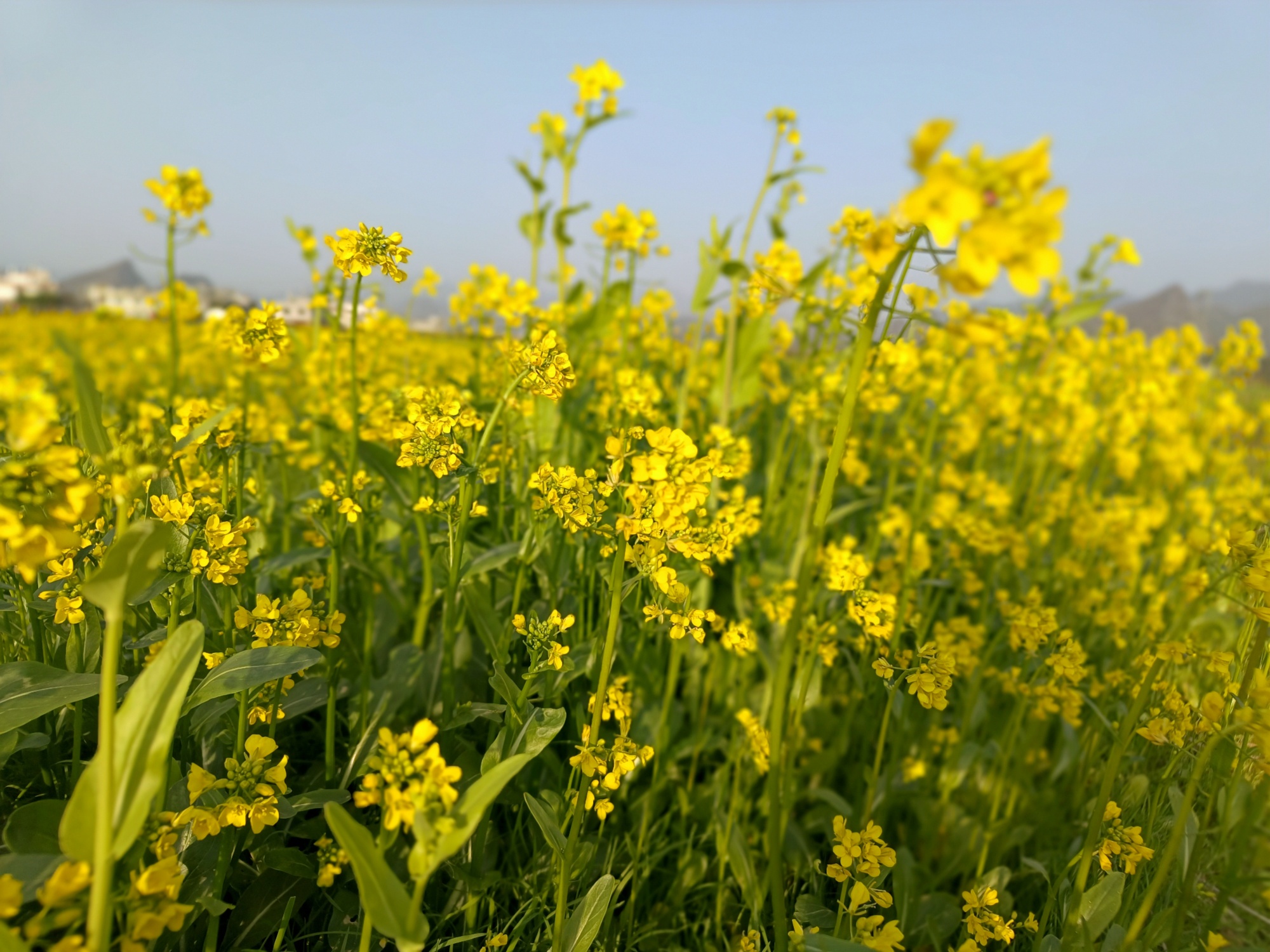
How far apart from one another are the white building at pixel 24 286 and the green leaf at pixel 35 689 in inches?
1529

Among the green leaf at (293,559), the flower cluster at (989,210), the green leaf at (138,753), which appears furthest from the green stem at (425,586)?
the flower cluster at (989,210)

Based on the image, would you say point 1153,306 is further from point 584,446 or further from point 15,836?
point 15,836

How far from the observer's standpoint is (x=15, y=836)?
1.07m

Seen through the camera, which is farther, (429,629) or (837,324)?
(837,324)

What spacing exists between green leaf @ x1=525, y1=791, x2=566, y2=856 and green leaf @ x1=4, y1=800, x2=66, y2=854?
790 mm

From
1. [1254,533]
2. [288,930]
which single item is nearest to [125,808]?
[288,930]

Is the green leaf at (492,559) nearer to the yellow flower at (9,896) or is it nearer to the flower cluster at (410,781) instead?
the flower cluster at (410,781)

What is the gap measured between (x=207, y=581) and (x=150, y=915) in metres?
0.94

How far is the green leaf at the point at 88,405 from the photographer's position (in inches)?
29.8

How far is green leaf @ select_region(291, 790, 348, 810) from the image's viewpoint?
1217mm

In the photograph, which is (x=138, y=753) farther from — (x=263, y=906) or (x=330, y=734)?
(x=263, y=906)

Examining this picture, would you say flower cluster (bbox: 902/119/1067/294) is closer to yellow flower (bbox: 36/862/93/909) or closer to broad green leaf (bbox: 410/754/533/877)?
broad green leaf (bbox: 410/754/533/877)

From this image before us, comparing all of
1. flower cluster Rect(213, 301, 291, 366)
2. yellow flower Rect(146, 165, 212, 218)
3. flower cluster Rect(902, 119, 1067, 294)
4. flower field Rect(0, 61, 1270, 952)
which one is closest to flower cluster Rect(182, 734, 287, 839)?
flower field Rect(0, 61, 1270, 952)

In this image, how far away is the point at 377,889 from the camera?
888 mm
